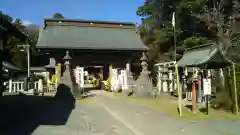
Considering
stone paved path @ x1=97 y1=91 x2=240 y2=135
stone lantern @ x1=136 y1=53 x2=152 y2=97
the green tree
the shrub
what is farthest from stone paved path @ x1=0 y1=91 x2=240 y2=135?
the green tree

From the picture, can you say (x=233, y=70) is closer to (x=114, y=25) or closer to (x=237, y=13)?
(x=237, y=13)

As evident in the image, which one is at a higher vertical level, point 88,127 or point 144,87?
point 144,87

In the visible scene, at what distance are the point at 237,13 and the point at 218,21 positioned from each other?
2.27m

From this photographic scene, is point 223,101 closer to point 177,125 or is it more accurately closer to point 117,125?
point 177,125

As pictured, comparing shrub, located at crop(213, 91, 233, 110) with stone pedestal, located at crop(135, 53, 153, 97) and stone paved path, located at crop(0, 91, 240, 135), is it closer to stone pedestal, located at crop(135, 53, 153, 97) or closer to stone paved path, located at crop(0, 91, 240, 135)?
stone paved path, located at crop(0, 91, 240, 135)

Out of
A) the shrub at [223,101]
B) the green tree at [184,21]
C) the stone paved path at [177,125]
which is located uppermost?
the green tree at [184,21]

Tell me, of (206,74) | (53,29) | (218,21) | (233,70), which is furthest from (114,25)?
(233,70)

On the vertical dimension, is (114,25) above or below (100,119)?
above

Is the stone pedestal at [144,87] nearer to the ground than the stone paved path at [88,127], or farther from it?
farther from it

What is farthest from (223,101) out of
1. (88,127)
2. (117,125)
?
(88,127)

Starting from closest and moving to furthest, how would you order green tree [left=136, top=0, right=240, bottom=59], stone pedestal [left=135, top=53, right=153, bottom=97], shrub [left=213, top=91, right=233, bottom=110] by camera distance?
shrub [left=213, top=91, right=233, bottom=110], stone pedestal [left=135, top=53, right=153, bottom=97], green tree [left=136, top=0, right=240, bottom=59]

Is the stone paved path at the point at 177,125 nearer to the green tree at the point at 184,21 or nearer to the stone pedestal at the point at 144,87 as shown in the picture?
the stone pedestal at the point at 144,87

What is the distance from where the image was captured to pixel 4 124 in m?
8.93

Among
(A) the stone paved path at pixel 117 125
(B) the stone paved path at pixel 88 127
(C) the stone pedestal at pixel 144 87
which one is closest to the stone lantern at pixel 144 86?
(C) the stone pedestal at pixel 144 87
